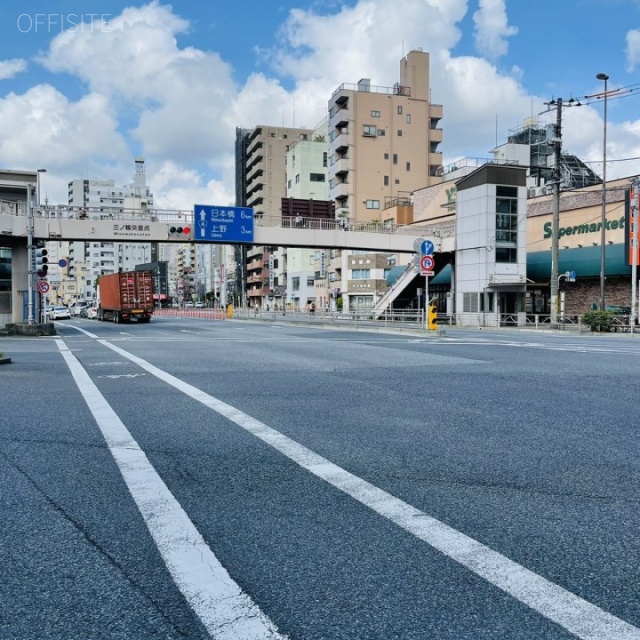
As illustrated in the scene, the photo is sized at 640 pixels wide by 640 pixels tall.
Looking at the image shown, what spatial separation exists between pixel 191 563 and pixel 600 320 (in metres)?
32.0

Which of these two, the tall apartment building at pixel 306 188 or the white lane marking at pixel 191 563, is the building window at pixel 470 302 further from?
the tall apartment building at pixel 306 188

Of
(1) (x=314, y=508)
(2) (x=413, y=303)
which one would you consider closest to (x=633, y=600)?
(1) (x=314, y=508)

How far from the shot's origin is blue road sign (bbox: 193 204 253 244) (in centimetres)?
3769

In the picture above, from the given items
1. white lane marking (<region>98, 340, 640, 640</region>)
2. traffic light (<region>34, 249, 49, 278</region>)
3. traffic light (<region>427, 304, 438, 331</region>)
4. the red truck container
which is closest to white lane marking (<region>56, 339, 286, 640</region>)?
white lane marking (<region>98, 340, 640, 640</region>)

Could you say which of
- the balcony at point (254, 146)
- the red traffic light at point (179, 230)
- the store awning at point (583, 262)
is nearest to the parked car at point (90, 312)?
the red traffic light at point (179, 230)

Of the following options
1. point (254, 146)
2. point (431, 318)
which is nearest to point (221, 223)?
point (431, 318)

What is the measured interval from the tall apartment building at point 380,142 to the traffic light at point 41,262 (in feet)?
170

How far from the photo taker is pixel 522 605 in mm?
2857

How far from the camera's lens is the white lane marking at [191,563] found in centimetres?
270

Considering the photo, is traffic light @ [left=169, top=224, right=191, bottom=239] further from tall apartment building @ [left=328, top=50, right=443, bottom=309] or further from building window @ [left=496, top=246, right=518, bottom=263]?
tall apartment building @ [left=328, top=50, right=443, bottom=309]

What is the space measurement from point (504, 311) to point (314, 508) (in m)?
39.7

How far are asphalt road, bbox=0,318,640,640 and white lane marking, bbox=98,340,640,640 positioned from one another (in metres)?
0.01

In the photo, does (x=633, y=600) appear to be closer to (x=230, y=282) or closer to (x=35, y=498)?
(x=35, y=498)

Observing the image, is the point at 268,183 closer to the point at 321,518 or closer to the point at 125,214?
the point at 125,214
